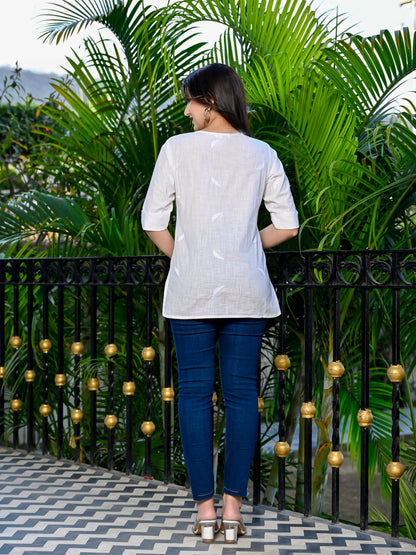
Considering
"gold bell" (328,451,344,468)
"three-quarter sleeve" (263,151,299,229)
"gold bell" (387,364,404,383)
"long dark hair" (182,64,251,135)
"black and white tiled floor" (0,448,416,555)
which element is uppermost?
"long dark hair" (182,64,251,135)

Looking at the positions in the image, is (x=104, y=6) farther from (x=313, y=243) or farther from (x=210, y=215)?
(x=210, y=215)

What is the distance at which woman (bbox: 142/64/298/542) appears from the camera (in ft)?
7.06

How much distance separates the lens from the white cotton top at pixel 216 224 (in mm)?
2148

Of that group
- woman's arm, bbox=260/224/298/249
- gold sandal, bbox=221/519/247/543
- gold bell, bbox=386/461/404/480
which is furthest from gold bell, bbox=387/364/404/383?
gold sandal, bbox=221/519/247/543

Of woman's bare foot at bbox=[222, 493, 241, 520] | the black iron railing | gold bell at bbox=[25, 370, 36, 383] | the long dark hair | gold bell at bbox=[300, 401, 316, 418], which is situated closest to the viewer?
the long dark hair

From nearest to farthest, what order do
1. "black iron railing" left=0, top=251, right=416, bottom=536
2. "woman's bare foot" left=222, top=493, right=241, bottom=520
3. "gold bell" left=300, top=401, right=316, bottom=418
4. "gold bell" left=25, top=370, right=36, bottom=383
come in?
1. "woman's bare foot" left=222, top=493, right=241, bottom=520
2. "black iron railing" left=0, top=251, right=416, bottom=536
3. "gold bell" left=300, top=401, right=316, bottom=418
4. "gold bell" left=25, top=370, right=36, bottom=383

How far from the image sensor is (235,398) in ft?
7.38

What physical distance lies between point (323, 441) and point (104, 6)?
2.57m

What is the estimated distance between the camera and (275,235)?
2328 mm

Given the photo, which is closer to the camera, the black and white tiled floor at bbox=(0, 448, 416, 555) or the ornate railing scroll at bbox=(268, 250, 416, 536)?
the black and white tiled floor at bbox=(0, 448, 416, 555)

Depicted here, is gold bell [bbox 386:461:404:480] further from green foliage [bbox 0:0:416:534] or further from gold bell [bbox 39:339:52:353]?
gold bell [bbox 39:339:52:353]

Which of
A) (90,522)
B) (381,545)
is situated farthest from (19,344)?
(381,545)

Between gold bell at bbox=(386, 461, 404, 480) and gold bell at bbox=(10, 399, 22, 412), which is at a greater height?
gold bell at bbox=(386, 461, 404, 480)

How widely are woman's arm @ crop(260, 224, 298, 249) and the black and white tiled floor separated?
0.95 metres
